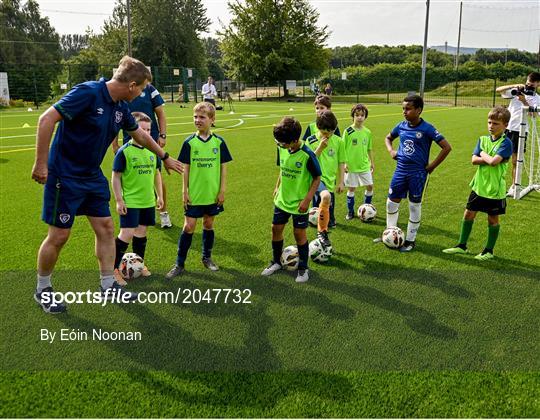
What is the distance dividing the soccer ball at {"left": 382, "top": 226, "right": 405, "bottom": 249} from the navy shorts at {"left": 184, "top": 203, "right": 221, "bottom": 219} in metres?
2.31

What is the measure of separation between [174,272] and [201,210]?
2.46ft

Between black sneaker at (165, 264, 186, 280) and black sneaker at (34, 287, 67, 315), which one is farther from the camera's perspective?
black sneaker at (165, 264, 186, 280)

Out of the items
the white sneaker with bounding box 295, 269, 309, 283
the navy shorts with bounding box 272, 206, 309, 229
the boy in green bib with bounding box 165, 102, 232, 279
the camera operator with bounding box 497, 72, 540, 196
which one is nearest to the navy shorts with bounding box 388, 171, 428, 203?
the navy shorts with bounding box 272, 206, 309, 229

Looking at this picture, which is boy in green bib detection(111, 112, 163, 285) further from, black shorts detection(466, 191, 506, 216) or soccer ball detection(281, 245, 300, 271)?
black shorts detection(466, 191, 506, 216)

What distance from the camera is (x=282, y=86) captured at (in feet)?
168

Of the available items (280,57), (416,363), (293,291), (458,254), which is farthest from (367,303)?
(280,57)

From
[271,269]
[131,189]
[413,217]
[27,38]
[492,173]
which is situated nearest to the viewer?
[131,189]

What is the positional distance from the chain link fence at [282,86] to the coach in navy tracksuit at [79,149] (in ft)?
106

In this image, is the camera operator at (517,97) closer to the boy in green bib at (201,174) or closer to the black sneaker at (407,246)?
the black sneaker at (407,246)

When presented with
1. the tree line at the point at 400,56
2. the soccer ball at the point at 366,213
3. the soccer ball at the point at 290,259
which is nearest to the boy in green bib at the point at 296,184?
the soccer ball at the point at 290,259

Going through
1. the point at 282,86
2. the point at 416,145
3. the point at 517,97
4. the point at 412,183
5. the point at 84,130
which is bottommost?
the point at 412,183

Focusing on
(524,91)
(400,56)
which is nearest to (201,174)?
(524,91)

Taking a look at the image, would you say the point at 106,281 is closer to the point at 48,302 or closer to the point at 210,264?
the point at 48,302

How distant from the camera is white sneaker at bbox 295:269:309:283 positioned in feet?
16.2
